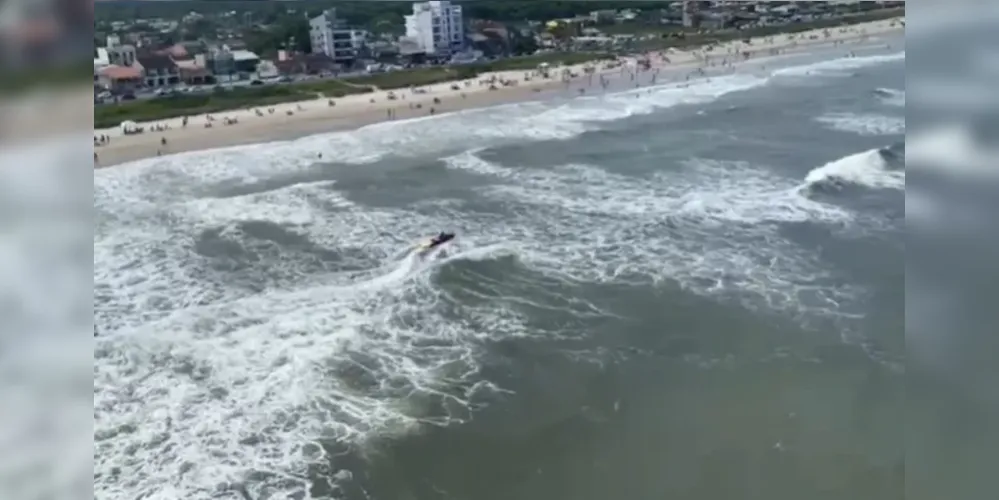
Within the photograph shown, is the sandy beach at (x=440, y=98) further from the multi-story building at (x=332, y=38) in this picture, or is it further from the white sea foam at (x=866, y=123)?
the white sea foam at (x=866, y=123)

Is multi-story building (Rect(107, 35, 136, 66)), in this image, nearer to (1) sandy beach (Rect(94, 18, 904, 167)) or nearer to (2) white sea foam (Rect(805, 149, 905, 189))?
(1) sandy beach (Rect(94, 18, 904, 167))

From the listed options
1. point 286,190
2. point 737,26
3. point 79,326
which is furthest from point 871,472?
point 737,26

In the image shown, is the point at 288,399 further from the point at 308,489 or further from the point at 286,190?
the point at 286,190

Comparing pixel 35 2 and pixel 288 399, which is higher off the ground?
pixel 35 2

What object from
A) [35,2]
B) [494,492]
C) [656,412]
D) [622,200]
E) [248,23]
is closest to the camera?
[35,2]

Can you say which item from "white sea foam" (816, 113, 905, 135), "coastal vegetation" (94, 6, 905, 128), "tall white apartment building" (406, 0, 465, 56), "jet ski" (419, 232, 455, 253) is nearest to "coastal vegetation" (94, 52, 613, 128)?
"coastal vegetation" (94, 6, 905, 128)
